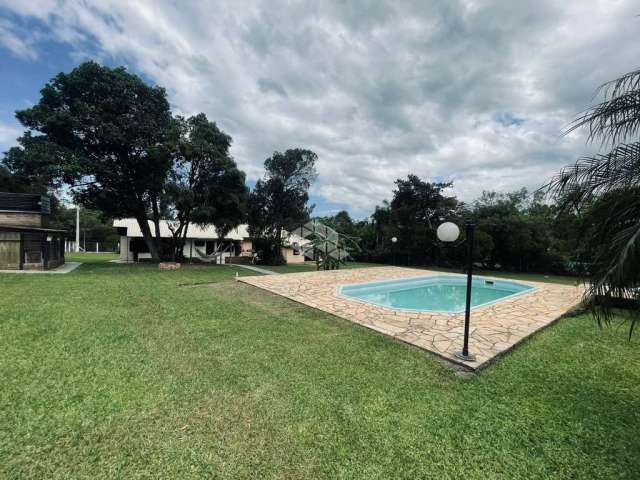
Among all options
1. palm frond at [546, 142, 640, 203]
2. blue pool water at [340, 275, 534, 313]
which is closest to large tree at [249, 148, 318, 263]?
blue pool water at [340, 275, 534, 313]

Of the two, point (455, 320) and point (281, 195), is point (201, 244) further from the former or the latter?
point (455, 320)

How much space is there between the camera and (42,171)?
12.5 metres

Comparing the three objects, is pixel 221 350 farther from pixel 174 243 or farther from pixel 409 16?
pixel 174 243

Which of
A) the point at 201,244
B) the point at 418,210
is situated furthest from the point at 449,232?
the point at 201,244

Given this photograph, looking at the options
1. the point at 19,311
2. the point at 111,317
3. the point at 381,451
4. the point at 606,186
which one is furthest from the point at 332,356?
the point at 19,311

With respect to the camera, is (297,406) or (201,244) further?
(201,244)

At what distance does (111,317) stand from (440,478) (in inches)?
274

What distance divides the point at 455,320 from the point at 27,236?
19309 millimetres

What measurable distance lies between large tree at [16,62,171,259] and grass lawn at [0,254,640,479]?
36.8 ft

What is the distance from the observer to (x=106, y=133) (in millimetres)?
13672

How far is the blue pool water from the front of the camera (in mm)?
10312

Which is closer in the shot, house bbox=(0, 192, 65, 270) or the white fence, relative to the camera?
house bbox=(0, 192, 65, 270)

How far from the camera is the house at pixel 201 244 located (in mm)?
22297

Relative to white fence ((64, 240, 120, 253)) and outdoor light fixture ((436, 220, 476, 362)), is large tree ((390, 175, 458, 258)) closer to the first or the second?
outdoor light fixture ((436, 220, 476, 362))
